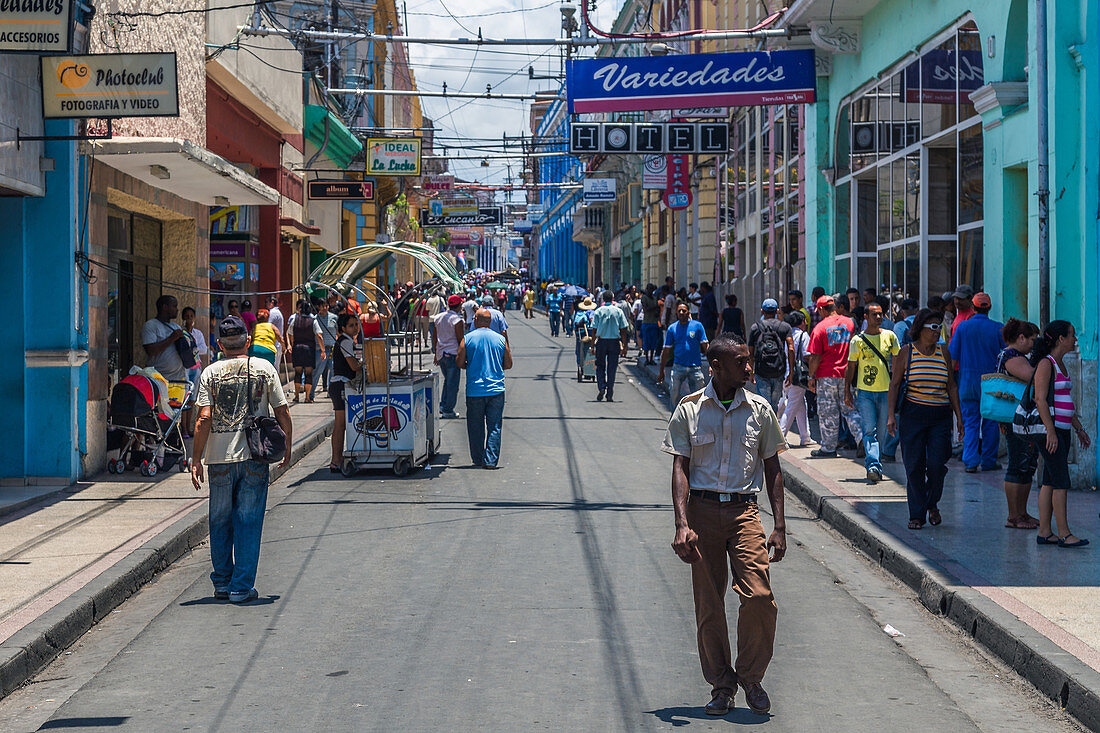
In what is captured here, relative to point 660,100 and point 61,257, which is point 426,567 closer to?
point 61,257

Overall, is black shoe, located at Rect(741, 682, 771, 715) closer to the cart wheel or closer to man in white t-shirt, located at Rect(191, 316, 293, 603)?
man in white t-shirt, located at Rect(191, 316, 293, 603)

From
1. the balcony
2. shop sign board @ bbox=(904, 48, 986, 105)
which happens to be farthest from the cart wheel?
the balcony

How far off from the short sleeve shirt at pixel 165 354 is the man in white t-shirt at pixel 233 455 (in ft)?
19.8

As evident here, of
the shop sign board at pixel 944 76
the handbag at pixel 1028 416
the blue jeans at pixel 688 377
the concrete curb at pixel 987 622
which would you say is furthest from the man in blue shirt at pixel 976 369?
the blue jeans at pixel 688 377

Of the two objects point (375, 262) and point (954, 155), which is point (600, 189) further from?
point (954, 155)

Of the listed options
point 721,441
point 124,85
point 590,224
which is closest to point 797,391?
point 124,85

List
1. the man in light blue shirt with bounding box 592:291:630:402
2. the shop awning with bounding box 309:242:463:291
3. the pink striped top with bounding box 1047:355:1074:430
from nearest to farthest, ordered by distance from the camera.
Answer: the pink striped top with bounding box 1047:355:1074:430, the shop awning with bounding box 309:242:463:291, the man in light blue shirt with bounding box 592:291:630:402

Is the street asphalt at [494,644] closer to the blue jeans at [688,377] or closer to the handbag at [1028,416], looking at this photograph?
the handbag at [1028,416]

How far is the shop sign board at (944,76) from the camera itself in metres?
14.8

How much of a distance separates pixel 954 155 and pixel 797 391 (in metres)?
3.88

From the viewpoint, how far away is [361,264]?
18484 millimetres

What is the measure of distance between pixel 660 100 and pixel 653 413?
4933 mm

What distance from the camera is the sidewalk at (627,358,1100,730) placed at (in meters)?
6.24

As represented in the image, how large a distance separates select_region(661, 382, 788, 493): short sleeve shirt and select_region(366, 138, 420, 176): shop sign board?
2500cm
